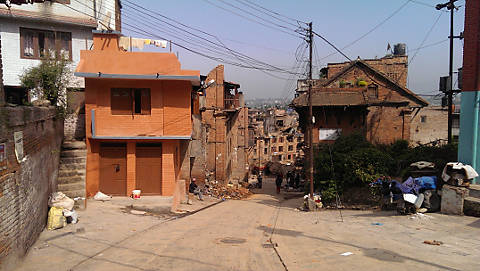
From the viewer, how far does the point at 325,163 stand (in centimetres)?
1952

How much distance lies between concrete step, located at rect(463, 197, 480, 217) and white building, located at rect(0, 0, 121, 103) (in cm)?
1848

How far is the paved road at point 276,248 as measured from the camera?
839cm

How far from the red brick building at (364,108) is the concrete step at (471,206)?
43.5 feet

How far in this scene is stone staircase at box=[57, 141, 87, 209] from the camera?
14711 mm

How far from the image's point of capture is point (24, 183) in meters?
8.90

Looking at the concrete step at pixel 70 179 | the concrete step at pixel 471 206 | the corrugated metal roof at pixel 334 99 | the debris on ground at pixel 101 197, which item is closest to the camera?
the concrete step at pixel 471 206

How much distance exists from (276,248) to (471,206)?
7148mm

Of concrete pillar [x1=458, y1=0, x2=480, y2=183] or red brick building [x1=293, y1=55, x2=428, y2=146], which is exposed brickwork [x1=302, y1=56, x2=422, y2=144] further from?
concrete pillar [x1=458, y1=0, x2=480, y2=183]

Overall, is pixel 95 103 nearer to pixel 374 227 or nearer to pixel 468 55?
pixel 374 227

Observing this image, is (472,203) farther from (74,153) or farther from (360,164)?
(74,153)

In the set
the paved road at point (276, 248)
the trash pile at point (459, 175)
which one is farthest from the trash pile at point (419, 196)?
the trash pile at point (459, 175)

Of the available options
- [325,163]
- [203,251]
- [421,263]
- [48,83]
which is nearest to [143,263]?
[203,251]

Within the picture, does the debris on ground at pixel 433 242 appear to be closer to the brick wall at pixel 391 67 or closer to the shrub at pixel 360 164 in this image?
the shrub at pixel 360 164

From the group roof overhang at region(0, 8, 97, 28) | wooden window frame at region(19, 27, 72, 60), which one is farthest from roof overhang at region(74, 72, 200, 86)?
roof overhang at region(0, 8, 97, 28)
